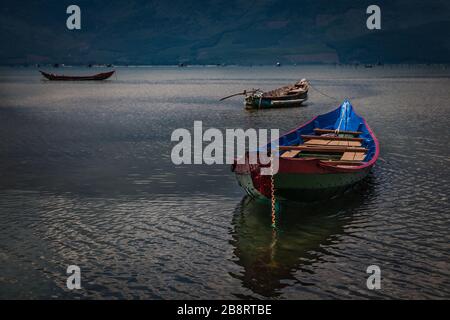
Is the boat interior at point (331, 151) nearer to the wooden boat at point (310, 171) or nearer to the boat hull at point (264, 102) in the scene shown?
the wooden boat at point (310, 171)

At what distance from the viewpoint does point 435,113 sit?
55062 mm

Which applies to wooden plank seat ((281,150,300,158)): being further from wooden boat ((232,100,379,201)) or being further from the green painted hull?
the green painted hull

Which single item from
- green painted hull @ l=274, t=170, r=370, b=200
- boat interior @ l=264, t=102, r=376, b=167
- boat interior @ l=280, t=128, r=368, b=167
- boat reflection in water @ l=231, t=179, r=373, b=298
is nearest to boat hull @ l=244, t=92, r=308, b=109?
boat interior @ l=264, t=102, r=376, b=167

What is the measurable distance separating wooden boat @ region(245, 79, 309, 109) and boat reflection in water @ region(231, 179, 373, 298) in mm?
36351

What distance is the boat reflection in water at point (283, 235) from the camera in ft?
45.9

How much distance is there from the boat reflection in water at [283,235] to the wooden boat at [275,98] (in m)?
36.4

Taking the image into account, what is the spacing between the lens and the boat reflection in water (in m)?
14.0

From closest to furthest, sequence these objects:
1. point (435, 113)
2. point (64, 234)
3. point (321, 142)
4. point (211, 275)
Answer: point (211, 275) → point (64, 234) → point (321, 142) → point (435, 113)

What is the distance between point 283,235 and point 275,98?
42696mm

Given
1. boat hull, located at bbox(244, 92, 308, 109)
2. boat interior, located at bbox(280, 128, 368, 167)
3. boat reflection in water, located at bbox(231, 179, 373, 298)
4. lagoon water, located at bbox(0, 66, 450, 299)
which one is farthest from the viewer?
boat hull, located at bbox(244, 92, 308, 109)

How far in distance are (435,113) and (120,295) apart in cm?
4913

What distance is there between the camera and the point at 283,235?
1700 cm
